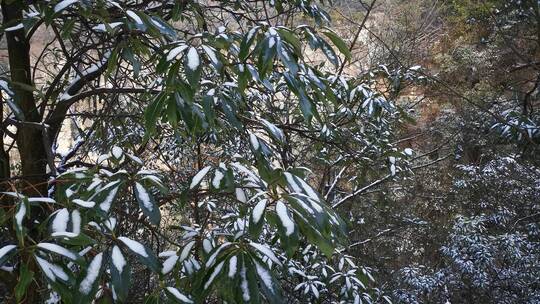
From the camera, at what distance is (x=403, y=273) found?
3.51 meters

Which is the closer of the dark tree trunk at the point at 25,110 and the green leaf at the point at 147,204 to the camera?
the green leaf at the point at 147,204

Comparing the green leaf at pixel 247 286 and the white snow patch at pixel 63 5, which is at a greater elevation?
the white snow patch at pixel 63 5

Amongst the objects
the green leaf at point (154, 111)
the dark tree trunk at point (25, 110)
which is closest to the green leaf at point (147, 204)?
the green leaf at point (154, 111)

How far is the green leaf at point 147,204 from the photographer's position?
78 centimetres

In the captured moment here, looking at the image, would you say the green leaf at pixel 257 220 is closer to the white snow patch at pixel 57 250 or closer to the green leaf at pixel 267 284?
the green leaf at pixel 267 284

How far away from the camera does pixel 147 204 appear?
80 centimetres

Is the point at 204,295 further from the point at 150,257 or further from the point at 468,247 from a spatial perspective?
the point at 468,247

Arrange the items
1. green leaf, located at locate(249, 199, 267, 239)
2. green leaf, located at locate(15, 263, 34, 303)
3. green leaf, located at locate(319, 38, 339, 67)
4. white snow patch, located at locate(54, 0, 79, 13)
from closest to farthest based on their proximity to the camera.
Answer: green leaf, located at locate(15, 263, 34, 303) → green leaf, located at locate(249, 199, 267, 239) → white snow patch, located at locate(54, 0, 79, 13) → green leaf, located at locate(319, 38, 339, 67)

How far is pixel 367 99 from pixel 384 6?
5.00 metres

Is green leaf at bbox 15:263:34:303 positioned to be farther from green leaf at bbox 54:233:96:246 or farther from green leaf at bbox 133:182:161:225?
green leaf at bbox 133:182:161:225

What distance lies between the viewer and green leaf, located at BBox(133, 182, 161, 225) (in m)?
0.78

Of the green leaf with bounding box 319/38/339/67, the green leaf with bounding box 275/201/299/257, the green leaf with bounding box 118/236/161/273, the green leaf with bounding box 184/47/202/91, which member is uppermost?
the green leaf with bounding box 184/47/202/91

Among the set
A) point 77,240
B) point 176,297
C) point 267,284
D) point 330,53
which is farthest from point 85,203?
point 330,53

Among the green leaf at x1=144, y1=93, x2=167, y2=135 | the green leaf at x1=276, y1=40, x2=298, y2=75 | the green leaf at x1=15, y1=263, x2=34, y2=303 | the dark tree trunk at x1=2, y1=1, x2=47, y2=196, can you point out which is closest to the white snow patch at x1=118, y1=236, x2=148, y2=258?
the green leaf at x1=15, y1=263, x2=34, y2=303
